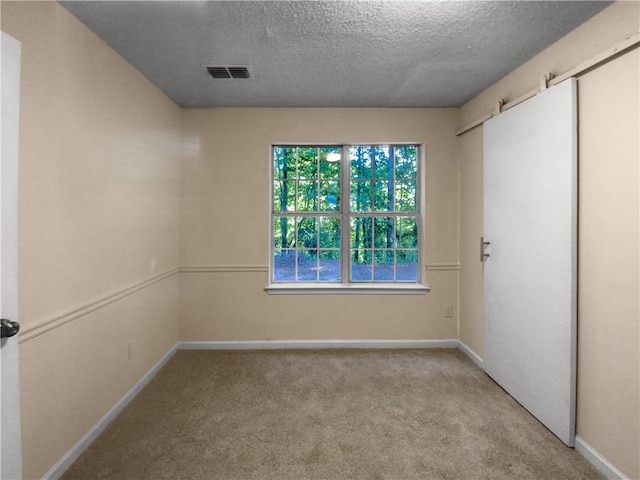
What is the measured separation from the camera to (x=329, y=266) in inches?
145

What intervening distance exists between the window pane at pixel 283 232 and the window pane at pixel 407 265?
1.21 m

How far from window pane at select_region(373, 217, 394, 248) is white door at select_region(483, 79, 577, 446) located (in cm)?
102

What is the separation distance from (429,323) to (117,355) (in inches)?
114

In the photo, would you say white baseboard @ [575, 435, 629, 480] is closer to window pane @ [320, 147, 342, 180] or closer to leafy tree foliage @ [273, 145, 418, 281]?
leafy tree foliage @ [273, 145, 418, 281]

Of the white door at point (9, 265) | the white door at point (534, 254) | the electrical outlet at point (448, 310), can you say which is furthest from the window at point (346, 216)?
the white door at point (9, 265)

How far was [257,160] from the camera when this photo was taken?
137 inches

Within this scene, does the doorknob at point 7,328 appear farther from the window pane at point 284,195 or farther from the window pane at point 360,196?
the window pane at point 360,196

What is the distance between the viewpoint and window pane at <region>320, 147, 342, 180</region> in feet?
11.9

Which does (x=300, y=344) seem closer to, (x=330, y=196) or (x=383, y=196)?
(x=330, y=196)

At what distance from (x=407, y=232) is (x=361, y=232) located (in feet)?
1.69

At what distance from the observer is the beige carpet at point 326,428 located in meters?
1.81

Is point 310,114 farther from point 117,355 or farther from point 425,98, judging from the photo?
point 117,355

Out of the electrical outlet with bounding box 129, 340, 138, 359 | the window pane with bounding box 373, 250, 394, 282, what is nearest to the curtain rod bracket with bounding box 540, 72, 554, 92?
the window pane with bounding box 373, 250, 394, 282

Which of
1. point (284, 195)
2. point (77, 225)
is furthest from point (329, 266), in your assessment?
point (77, 225)
